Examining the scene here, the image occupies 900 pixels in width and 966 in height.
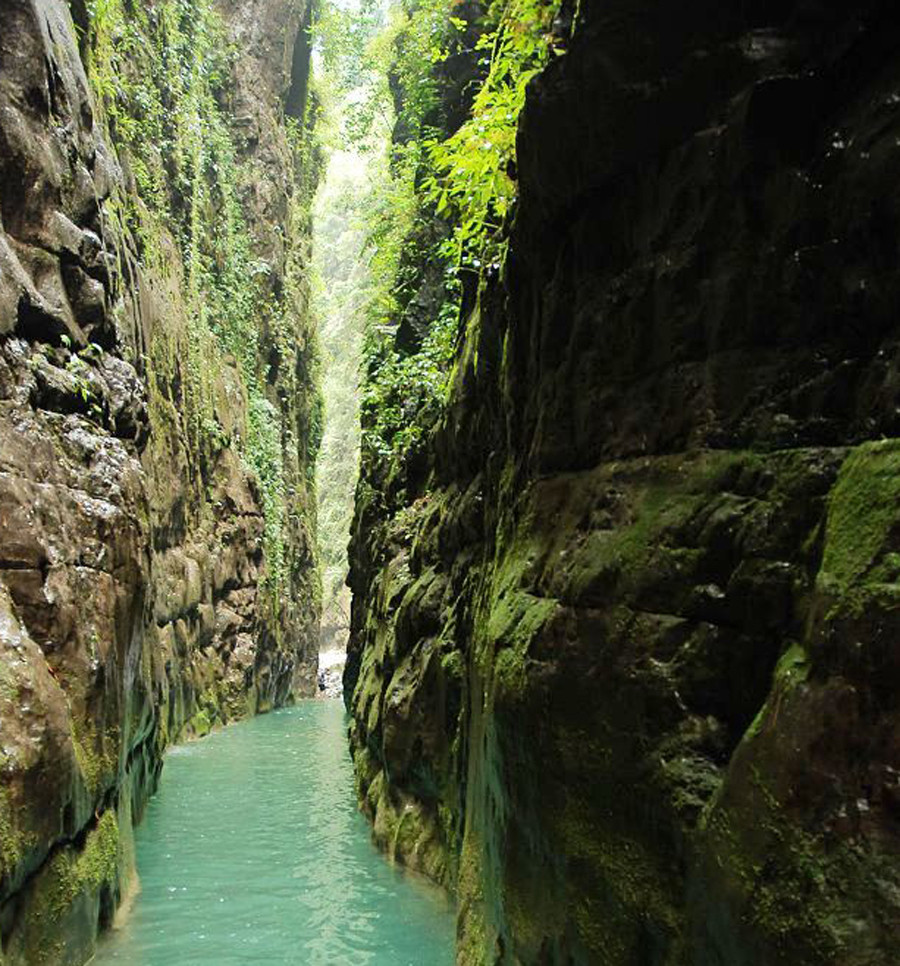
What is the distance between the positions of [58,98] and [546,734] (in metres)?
7.41

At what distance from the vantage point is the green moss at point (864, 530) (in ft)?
7.79

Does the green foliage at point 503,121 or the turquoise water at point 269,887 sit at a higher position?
the green foliage at point 503,121

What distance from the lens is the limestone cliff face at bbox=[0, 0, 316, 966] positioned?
17.6ft

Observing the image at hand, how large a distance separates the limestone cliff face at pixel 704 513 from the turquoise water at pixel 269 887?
65.3 inches

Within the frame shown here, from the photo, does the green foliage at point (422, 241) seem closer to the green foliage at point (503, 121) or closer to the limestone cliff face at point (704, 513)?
the green foliage at point (503, 121)

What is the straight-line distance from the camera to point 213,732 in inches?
731

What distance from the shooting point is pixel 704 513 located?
3248mm

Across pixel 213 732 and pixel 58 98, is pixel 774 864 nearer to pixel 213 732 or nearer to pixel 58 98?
pixel 58 98

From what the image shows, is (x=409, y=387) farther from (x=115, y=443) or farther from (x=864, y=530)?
(x=864, y=530)

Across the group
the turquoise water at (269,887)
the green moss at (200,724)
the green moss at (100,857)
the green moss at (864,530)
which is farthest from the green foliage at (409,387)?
the green moss at (200,724)

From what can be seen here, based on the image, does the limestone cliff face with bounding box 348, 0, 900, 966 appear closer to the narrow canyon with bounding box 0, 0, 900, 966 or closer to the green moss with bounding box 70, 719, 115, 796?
the narrow canyon with bounding box 0, 0, 900, 966

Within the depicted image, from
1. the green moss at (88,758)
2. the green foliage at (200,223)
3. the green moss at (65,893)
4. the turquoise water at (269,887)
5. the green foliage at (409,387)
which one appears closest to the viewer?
the green moss at (65,893)

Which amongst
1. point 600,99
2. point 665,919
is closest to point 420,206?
point 600,99

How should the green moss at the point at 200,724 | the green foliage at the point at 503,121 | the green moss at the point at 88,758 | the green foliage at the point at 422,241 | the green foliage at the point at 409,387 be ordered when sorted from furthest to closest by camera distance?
1. the green moss at the point at 200,724
2. the green foliage at the point at 409,387
3. the green foliage at the point at 422,241
4. the green moss at the point at 88,758
5. the green foliage at the point at 503,121
